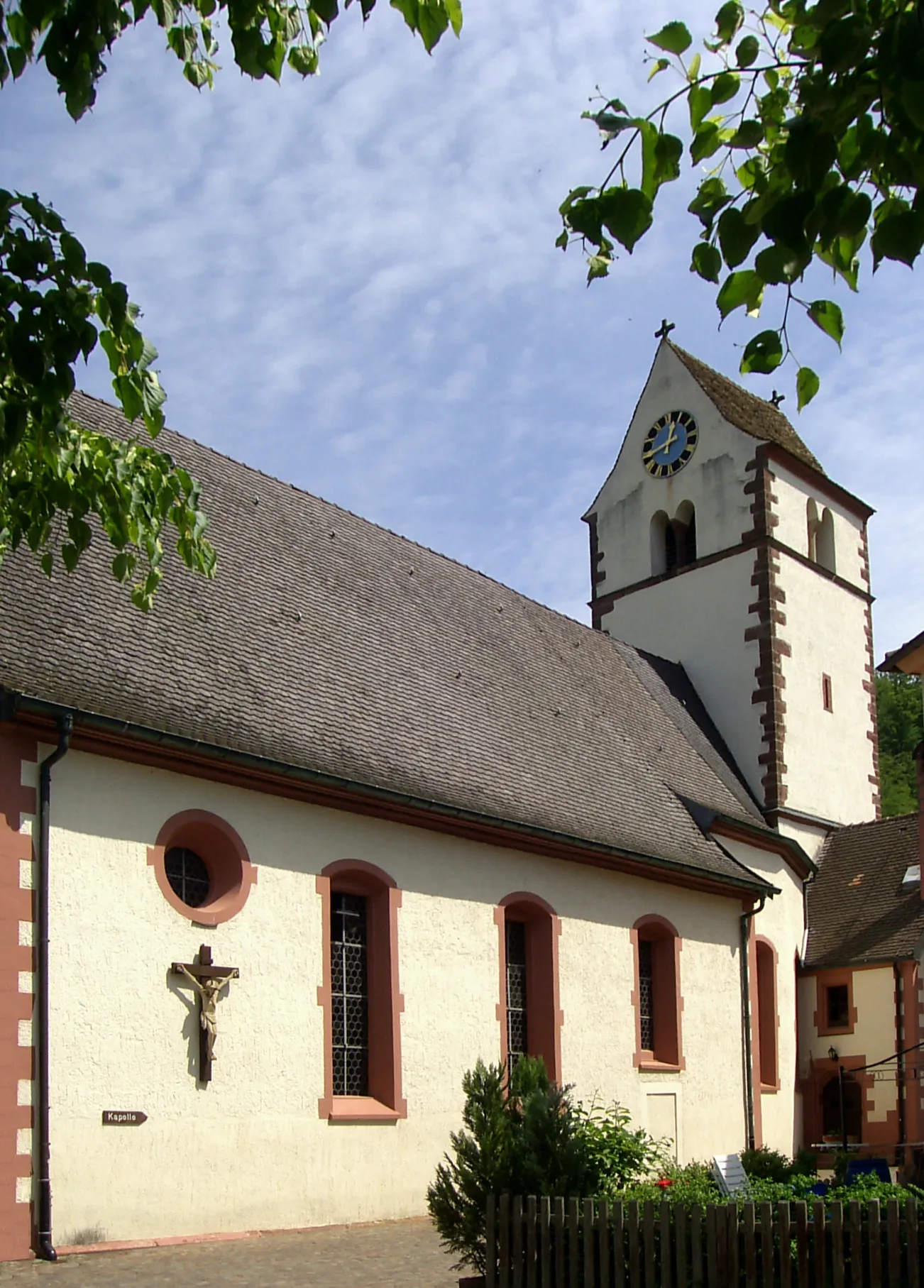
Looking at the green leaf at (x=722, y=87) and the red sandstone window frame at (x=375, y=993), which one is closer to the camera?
the green leaf at (x=722, y=87)

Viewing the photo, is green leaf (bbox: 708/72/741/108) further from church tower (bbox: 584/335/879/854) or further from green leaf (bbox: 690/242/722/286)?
church tower (bbox: 584/335/879/854)

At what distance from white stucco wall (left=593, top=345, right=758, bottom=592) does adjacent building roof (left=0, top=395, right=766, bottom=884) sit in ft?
12.3

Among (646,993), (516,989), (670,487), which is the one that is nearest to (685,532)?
(670,487)

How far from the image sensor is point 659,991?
21.9 m

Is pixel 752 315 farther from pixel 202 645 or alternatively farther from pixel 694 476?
pixel 694 476

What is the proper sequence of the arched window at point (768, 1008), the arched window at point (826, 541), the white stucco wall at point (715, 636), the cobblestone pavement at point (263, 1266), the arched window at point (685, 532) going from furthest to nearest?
the arched window at point (826, 541)
the arched window at point (685, 532)
the white stucco wall at point (715, 636)
the arched window at point (768, 1008)
the cobblestone pavement at point (263, 1266)

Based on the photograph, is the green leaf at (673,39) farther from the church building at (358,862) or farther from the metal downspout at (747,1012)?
the metal downspout at (747,1012)

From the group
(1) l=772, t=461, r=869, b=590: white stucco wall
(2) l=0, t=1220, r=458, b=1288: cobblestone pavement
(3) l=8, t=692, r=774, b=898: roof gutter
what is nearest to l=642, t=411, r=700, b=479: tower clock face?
(1) l=772, t=461, r=869, b=590: white stucco wall

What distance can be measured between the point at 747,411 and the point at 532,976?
15.5 meters

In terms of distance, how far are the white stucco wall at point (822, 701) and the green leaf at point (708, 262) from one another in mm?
23176

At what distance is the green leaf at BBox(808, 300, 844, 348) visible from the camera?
17.7 ft

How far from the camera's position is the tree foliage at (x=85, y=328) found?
5801 mm

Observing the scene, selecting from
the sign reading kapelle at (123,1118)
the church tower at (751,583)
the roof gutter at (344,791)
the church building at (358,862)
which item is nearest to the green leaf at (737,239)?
the roof gutter at (344,791)

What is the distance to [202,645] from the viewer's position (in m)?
16.7
